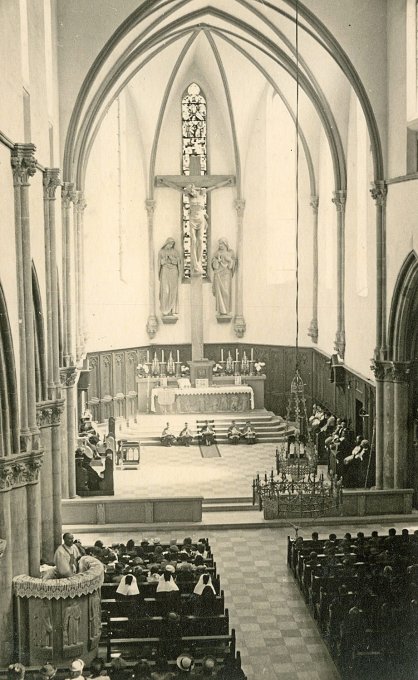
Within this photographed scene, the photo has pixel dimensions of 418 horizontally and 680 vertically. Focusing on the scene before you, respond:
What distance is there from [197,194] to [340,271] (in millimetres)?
7441

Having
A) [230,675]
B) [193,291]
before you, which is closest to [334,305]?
[193,291]

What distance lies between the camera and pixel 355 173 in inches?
1166

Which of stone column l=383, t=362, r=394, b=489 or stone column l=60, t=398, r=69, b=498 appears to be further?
stone column l=383, t=362, r=394, b=489

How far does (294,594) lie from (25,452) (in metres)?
6.29

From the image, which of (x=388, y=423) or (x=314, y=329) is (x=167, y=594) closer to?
(x=388, y=423)

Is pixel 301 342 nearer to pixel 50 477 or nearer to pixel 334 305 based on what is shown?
pixel 334 305

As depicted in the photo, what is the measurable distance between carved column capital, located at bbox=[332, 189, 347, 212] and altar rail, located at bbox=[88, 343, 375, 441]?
547cm

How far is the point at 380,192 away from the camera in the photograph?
25062 mm

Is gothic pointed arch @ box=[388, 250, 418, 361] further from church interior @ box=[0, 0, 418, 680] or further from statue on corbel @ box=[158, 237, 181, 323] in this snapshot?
statue on corbel @ box=[158, 237, 181, 323]

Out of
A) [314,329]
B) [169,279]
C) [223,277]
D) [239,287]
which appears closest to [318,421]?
[314,329]

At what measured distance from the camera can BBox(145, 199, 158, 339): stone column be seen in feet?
126

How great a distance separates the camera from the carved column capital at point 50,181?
21047 millimetres

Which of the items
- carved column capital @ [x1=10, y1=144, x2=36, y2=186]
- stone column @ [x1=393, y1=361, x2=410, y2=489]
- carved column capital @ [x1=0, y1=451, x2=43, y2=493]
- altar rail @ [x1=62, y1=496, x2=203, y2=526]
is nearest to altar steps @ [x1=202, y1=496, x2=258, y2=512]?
altar rail @ [x1=62, y1=496, x2=203, y2=526]

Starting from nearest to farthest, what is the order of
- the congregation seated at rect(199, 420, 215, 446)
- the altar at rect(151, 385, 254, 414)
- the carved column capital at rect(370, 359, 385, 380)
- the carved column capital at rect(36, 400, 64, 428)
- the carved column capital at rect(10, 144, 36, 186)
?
→ the carved column capital at rect(10, 144, 36, 186) → the carved column capital at rect(36, 400, 64, 428) → the carved column capital at rect(370, 359, 385, 380) → the congregation seated at rect(199, 420, 215, 446) → the altar at rect(151, 385, 254, 414)
